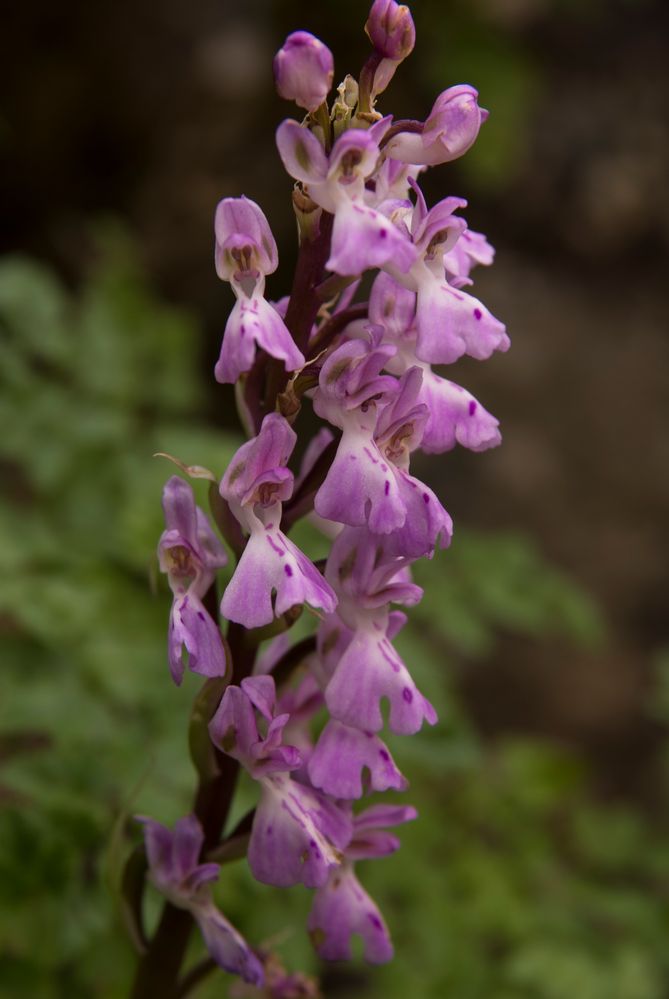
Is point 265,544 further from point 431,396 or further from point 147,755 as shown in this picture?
point 147,755

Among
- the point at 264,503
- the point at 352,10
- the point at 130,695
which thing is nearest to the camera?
the point at 264,503

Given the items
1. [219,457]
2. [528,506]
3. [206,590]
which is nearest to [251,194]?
[528,506]

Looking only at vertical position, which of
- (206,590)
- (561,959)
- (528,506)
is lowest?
(528,506)

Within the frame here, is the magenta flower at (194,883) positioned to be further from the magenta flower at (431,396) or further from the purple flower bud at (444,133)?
the purple flower bud at (444,133)

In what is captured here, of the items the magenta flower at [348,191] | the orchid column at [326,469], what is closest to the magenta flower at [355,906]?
the orchid column at [326,469]

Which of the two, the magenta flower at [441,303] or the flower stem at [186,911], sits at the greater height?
the magenta flower at [441,303]

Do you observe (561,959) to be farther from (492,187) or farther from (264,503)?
(492,187)

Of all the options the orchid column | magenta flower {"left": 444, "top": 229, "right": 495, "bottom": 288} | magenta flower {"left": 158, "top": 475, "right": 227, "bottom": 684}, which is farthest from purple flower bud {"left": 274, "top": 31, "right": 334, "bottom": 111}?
magenta flower {"left": 158, "top": 475, "right": 227, "bottom": 684}

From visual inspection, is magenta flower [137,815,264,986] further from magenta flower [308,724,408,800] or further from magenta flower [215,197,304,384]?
magenta flower [215,197,304,384]
